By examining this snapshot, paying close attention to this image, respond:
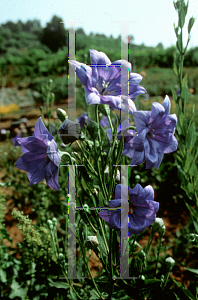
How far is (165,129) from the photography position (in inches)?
27.1

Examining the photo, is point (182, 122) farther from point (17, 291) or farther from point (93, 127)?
point (17, 291)

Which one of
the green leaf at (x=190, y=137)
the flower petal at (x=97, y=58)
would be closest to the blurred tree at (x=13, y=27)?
the green leaf at (x=190, y=137)

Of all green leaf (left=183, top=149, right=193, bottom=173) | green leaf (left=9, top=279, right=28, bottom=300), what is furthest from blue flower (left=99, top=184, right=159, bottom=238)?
green leaf (left=9, top=279, right=28, bottom=300)

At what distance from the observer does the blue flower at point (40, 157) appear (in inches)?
24.4

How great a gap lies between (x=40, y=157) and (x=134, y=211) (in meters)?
0.34

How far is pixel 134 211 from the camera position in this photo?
0.78 metres

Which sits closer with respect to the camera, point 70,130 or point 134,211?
point 70,130


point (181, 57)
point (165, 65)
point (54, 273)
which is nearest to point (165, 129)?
point (181, 57)

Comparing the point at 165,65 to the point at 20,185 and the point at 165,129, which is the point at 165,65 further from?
the point at 165,129

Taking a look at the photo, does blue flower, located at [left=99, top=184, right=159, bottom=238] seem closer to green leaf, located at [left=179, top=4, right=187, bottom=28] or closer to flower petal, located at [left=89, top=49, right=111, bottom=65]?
flower petal, located at [left=89, top=49, right=111, bottom=65]

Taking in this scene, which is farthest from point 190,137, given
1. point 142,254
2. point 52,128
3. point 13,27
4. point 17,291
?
point 13,27

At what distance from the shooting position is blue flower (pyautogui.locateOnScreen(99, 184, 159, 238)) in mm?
670

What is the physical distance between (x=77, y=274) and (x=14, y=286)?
384 mm

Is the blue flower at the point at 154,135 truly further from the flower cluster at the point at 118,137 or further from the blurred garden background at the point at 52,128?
the blurred garden background at the point at 52,128
